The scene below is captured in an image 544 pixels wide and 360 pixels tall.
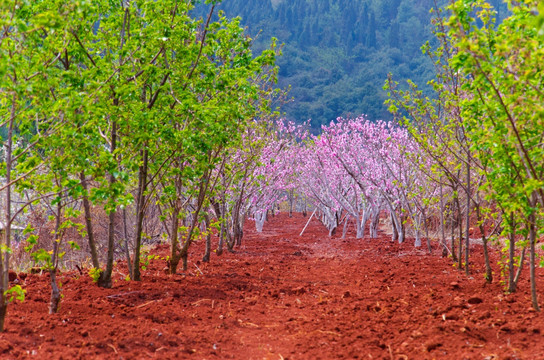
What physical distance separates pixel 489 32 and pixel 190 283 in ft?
17.6

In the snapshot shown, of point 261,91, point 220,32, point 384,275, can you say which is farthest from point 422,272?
point 220,32

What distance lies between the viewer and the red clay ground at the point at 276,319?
399 centimetres

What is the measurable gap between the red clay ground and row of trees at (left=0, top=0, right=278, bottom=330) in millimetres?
464

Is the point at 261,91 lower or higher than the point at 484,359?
higher

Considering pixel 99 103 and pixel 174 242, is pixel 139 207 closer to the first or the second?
pixel 174 242

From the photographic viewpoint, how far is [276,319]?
564cm

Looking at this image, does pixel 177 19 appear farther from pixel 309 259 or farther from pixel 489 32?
pixel 309 259

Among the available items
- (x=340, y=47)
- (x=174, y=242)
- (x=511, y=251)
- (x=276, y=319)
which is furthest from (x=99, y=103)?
(x=340, y=47)

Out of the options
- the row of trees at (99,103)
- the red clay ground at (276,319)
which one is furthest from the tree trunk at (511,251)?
the row of trees at (99,103)

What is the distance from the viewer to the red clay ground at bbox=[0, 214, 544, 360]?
13.1ft

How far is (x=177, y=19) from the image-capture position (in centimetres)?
589

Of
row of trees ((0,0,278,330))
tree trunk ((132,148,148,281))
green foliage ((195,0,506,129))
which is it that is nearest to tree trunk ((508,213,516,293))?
row of trees ((0,0,278,330))

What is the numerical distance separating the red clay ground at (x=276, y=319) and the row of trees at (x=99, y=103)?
18.3 inches

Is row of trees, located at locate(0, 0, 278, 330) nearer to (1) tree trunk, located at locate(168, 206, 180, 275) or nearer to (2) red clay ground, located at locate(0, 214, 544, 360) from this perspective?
(1) tree trunk, located at locate(168, 206, 180, 275)
